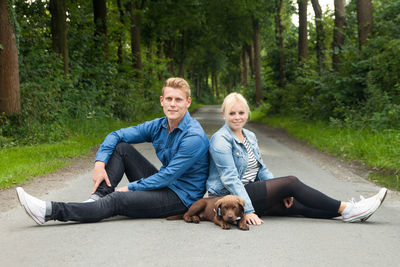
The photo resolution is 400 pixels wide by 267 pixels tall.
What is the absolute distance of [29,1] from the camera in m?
17.9

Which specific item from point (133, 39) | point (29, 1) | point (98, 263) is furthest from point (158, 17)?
point (98, 263)

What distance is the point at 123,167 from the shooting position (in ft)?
18.2

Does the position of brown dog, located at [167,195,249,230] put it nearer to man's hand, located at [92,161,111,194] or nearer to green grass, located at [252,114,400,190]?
man's hand, located at [92,161,111,194]

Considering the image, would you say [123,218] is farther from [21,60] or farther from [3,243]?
[21,60]

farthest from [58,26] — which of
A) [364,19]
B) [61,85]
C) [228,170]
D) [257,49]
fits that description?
[257,49]

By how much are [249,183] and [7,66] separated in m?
9.23

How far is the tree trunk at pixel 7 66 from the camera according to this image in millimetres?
11773

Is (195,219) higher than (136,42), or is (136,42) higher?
(136,42)

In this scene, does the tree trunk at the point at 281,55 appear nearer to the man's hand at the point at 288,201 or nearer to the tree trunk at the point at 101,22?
the tree trunk at the point at 101,22

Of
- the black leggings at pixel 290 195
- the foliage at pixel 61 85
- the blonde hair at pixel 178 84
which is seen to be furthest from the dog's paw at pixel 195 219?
the foliage at pixel 61 85

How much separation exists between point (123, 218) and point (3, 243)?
144 centimetres

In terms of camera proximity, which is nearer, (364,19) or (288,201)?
(288,201)

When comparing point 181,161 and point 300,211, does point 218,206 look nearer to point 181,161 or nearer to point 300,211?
point 181,161

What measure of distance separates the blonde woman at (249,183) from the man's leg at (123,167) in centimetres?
96
